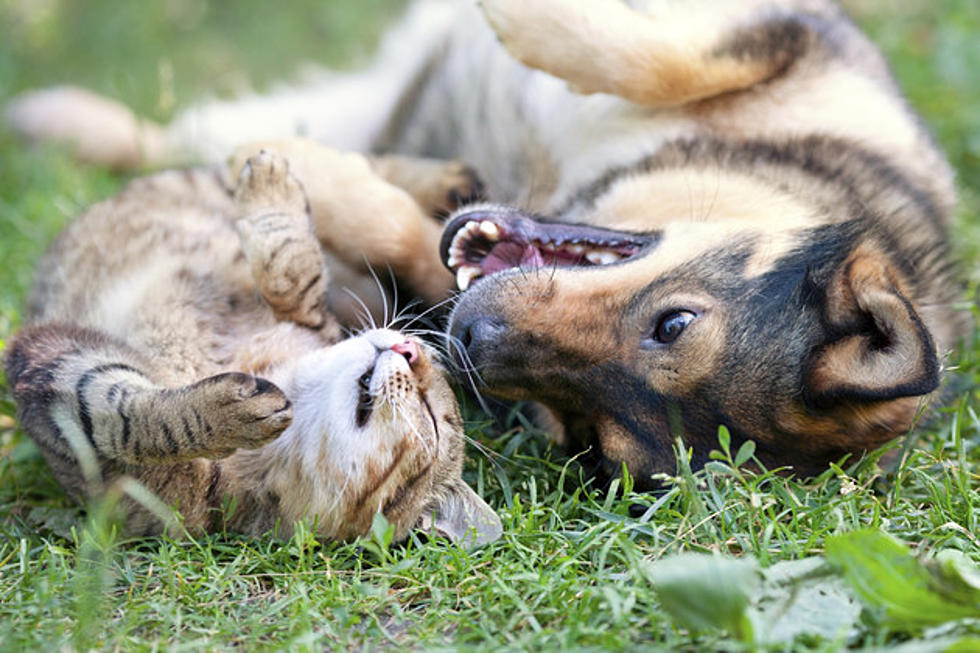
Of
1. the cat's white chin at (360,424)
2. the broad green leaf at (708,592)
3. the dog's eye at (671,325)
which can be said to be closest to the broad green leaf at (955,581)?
the broad green leaf at (708,592)

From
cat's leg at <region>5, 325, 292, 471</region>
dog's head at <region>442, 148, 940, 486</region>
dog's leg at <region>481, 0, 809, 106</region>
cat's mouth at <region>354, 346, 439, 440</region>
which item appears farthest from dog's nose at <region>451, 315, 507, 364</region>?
dog's leg at <region>481, 0, 809, 106</region>

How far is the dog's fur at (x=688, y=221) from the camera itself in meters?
3.16

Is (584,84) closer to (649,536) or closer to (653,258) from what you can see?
(653,258)

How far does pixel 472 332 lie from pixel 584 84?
5.15 feet

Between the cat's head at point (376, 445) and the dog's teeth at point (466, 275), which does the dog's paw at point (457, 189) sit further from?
the cat's head at point (376, 445)

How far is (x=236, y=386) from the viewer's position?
2.89 m

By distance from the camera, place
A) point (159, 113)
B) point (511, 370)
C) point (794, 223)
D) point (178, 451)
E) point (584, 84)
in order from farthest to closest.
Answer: point (159, 113), point (584, 84), point (794, 223), point (511, 370), point (178, 451)

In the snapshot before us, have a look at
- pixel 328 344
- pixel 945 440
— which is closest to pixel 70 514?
pixel 328 344

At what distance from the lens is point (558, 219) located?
3.76m

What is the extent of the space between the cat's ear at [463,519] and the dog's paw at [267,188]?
1269 mm

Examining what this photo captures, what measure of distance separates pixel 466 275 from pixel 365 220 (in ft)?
2.42

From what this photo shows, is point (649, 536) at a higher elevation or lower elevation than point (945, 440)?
lower

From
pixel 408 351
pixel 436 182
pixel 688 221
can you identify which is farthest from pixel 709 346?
pixel 436 182

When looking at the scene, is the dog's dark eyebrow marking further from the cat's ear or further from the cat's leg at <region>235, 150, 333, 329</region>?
the cat's ear
